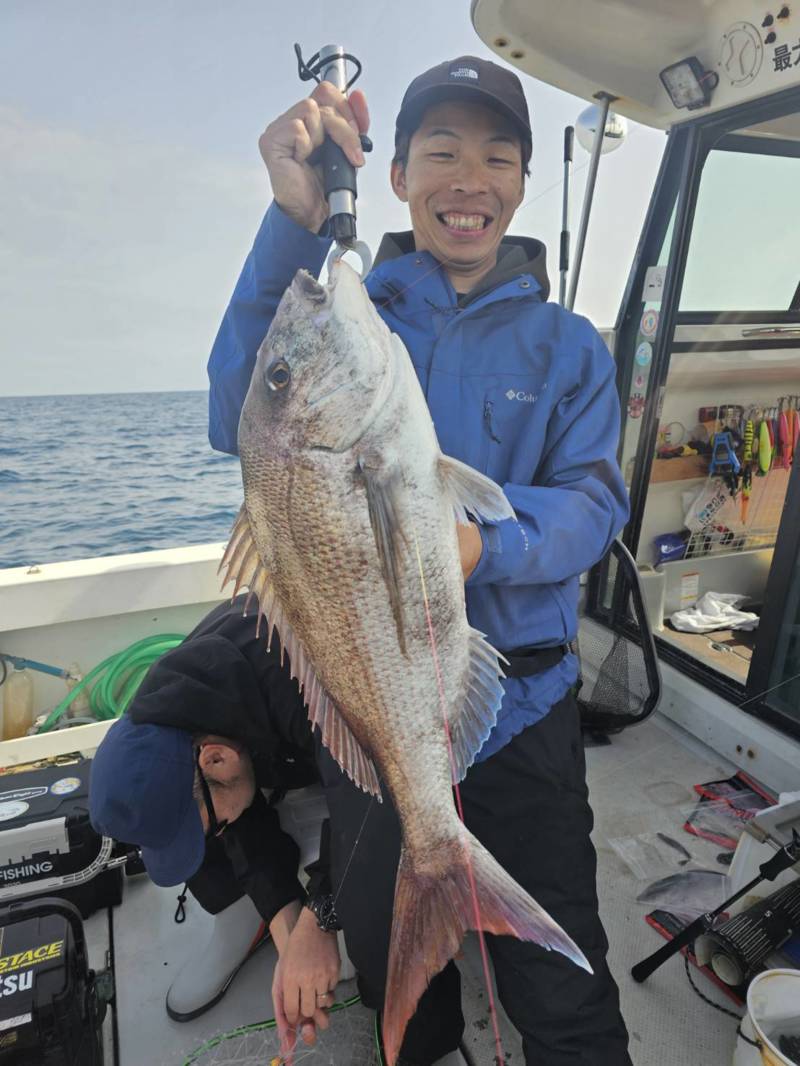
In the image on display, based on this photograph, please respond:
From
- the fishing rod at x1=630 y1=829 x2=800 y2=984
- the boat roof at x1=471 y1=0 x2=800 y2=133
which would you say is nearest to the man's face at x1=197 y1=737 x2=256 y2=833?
the fishing rod at x1=630 y1=829 x2=800 y2=984

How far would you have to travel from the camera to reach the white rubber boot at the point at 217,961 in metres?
2.06

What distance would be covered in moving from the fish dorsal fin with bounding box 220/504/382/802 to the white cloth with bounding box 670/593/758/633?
3250 millimetres

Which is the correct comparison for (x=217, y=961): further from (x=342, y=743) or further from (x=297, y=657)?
(x=297, y=657)

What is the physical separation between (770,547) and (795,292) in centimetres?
186

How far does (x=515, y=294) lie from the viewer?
1.88 meters

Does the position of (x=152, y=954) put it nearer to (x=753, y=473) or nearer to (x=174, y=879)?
(x=174, y=879)

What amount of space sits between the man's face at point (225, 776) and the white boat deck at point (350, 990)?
1.80 ft

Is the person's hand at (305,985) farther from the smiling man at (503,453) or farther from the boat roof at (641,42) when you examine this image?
the boat roof at (641,42)

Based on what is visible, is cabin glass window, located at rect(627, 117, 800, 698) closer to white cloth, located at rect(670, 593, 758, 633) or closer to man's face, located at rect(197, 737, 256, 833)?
white cloth, located at rect(670, 593, 758, 633)

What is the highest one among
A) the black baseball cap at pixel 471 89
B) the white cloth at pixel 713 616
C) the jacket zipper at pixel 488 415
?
the black baseball cap at pixel 471 89

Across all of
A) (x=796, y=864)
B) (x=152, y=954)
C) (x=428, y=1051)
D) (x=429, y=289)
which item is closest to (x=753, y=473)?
(x=796, y=864)

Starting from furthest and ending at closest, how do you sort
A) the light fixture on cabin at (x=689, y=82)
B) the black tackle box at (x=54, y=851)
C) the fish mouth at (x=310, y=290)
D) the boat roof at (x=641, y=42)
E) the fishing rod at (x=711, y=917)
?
the light fixture on cabin at (x=689, y=82) → the boat roof at (x=641, y=42) → the black tackle box at (x=54, y=851) → the fishing rod at (x=711, y=917) → the fish mouth at (x=310, y=290)

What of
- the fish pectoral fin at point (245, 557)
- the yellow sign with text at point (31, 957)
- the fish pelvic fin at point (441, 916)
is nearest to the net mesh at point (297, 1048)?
the yellow sign with text at point (31, 957)

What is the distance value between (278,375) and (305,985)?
5.71 ft
